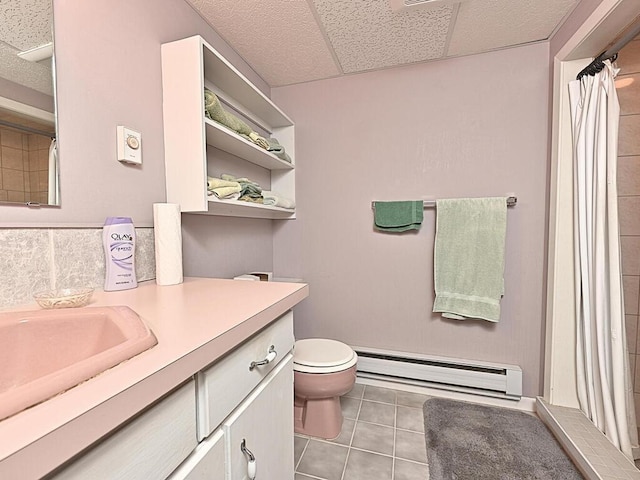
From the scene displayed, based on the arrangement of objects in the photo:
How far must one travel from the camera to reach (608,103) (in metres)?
1.27

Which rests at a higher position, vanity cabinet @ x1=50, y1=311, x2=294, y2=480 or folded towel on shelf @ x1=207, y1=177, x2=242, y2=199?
folded towel on shelf @ x1=207, y1=177, x2=242, y2=199

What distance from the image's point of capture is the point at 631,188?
1.51 meters

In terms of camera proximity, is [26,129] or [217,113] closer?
[26,129]

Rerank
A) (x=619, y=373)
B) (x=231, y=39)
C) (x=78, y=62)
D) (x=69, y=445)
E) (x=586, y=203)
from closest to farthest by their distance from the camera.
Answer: (x=69, y=445), (x=78, y=62), (x=619, y=373), (x=586, y=203), (x=231, y=39)

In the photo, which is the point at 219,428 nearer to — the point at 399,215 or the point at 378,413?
the point at 378,413

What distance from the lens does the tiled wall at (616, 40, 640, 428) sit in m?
1.50

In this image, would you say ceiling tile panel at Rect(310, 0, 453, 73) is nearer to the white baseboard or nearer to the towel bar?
the towel bar

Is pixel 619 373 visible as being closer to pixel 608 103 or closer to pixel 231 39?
pixel 608 103

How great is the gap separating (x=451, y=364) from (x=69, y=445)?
181cm

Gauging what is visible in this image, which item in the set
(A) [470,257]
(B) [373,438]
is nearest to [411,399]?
(B) [373,438]

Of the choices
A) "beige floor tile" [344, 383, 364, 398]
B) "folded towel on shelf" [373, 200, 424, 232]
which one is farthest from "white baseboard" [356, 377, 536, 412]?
"folded towel on shelf" [373, 200, 424, 232]

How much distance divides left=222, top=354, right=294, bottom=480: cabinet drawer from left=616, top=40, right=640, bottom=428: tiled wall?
1.79m

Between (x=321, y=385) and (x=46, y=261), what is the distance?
1.10 m

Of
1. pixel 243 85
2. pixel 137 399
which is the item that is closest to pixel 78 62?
pixel 243 85
